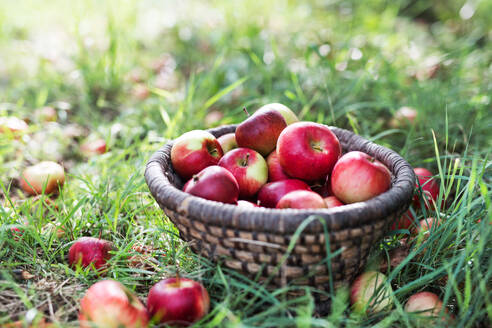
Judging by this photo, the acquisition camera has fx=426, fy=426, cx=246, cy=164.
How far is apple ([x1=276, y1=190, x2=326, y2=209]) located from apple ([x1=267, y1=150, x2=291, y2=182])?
1.03ft

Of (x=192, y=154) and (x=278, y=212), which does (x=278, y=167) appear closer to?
(x=192, y=154)

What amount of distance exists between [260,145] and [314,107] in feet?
4.57

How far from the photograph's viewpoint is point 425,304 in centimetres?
152

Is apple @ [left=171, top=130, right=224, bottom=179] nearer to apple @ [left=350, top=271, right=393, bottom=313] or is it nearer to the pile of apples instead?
the pile of apples

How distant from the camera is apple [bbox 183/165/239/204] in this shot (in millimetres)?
1589

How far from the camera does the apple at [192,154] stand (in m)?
1.85

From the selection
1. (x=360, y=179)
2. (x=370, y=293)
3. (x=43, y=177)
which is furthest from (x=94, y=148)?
(x=370, y=293)

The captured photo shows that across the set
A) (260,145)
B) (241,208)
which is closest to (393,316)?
(241,208)

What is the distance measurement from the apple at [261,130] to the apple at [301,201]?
0.43 meters

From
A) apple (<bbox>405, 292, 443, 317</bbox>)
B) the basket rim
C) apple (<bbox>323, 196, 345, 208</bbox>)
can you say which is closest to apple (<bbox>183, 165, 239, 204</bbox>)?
the basket rim

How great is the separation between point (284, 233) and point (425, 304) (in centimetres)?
62

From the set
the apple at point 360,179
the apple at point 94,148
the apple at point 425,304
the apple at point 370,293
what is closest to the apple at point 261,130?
the apple at point 360,179

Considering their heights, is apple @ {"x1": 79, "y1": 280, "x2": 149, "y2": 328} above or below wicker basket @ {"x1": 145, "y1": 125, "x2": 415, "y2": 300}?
below

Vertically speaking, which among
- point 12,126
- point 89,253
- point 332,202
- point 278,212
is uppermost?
point 278,212
